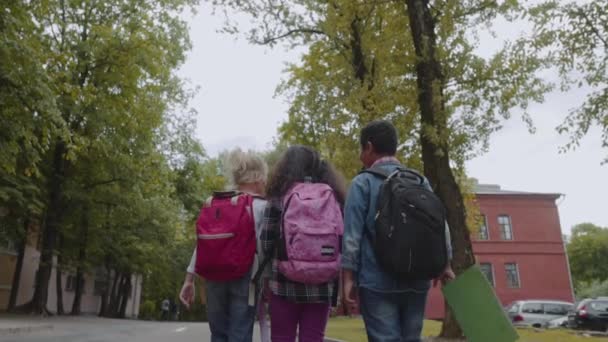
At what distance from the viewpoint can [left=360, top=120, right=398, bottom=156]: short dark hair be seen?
3785mm

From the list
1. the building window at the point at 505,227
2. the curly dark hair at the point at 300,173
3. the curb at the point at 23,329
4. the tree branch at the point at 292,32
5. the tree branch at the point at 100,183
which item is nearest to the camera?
the curly dark hair at the point at 300,173

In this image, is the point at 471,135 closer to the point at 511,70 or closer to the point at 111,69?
the point at 511,70

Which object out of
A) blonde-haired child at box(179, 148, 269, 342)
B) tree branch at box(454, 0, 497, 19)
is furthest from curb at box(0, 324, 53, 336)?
tree branch at box(454, 0, 497, 19)

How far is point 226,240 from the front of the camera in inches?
147

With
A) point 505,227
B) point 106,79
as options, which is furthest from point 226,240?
point 505,227

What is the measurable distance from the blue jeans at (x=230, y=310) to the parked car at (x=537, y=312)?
2502 centimetres

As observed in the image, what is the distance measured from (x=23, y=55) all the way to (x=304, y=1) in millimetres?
10036

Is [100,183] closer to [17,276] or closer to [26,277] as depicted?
[17,276]

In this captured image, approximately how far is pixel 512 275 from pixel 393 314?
43452 mm

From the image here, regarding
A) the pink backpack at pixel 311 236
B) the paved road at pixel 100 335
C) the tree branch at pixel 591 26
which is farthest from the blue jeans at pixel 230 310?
the tree branch at pixel 591 26

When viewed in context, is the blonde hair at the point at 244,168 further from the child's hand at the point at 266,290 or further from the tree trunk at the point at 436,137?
the tree trunk at the point at 436,137

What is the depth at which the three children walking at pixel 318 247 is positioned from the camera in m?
3.26

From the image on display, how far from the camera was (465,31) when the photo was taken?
13547 millimetres

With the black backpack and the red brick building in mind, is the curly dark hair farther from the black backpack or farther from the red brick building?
the red brick building
